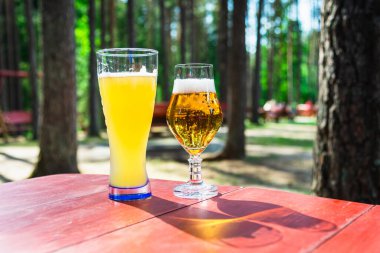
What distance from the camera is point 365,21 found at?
9.21 ft

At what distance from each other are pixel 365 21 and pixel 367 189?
3.37 feet

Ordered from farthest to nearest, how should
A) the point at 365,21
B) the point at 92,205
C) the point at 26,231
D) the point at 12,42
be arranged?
the point at 12,42
the point at 365,21
the point at 92,205
the point at 26,231

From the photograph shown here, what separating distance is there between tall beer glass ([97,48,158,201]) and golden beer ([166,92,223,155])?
3.3 inches

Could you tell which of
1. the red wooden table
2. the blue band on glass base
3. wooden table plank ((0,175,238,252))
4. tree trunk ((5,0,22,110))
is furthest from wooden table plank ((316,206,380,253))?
tree trunk ((5,0,22,110))

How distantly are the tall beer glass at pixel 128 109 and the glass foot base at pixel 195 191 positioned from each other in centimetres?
9

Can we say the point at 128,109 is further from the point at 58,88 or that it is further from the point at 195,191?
the point at 58,88

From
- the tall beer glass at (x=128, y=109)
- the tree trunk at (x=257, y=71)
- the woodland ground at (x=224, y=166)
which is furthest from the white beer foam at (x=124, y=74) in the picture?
the tree trunk at (x=257, y=71)

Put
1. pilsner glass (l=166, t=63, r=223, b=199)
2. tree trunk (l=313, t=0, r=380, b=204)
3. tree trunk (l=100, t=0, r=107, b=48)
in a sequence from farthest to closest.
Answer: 1. tree trunk (l=100, t=0, r=107, b=48)
2. tree trunk (l=313, t=0, r=380, b=204)
3. pilsner glass (l=166, t=63, r=223, b=199)

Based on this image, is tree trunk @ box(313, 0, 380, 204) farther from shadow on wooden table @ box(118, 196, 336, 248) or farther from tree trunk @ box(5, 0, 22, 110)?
tree trunk @ box(5, 0, 22, 110)

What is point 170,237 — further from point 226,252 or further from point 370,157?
point 370,157

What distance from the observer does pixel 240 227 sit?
0.92 metres

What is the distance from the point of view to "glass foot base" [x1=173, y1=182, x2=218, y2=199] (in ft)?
4.12

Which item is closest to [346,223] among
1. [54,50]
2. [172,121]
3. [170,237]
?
[170,237]

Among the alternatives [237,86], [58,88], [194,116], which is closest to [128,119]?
[194,116]
